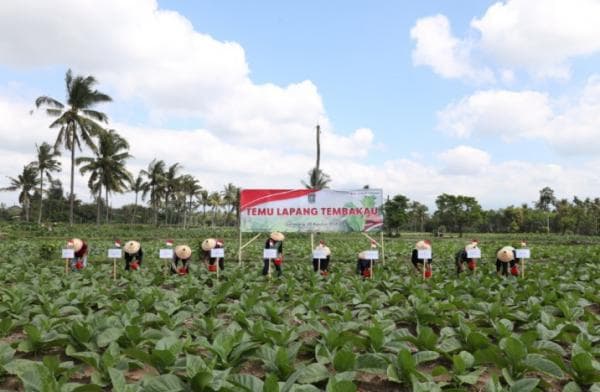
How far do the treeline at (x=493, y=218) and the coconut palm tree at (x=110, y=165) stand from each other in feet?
92.1

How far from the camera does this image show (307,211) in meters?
15.3

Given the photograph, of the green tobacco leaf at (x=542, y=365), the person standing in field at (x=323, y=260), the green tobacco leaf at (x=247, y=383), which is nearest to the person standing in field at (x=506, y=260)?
the person standing in field at (x=323, y=260)

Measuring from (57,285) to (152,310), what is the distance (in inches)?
119

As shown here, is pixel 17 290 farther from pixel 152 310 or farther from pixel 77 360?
pixel 77 360

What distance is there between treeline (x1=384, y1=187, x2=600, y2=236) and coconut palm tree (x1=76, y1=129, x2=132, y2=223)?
28063 mm

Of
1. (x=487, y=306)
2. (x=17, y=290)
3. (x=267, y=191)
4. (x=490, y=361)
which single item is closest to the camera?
(x=490, y=361)

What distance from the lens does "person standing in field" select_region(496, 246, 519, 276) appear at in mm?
11750

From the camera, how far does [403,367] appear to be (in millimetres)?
4266

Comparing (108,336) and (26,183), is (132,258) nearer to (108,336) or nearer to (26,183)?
(108,336)

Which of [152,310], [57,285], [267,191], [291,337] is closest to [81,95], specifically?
[267,191]

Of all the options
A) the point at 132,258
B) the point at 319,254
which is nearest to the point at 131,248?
the point at 132,258

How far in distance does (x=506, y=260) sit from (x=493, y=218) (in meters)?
79.6

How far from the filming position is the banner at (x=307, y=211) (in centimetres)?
1523

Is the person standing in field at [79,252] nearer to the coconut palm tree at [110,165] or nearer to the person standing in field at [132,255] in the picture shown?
the person standing in field at [132,255]
